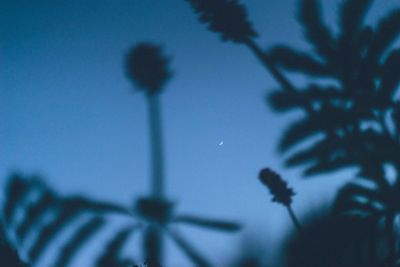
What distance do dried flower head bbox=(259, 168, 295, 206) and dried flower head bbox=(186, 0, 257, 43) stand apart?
8.31ft

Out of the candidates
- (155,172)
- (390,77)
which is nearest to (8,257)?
(155,172)

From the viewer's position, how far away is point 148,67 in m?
8.45

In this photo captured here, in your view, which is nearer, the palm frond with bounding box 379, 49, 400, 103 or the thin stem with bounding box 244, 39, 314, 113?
the palm frond with bounding box 379, 49, 400, 103

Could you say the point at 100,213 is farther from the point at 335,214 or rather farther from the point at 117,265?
the point at 335,214

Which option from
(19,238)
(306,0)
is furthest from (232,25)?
(19,238)

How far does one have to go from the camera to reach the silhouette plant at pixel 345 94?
543 centimetres

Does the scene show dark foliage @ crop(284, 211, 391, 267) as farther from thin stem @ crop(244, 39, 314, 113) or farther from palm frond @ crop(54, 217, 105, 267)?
palm frond @ crop(54, 217, 105, 267)

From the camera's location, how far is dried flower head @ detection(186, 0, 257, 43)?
19.4 feet

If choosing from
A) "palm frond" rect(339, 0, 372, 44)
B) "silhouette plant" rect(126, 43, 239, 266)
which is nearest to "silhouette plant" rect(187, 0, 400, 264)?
"palm frond" rect(339, 0, 372, 44)

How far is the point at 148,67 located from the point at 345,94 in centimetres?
479

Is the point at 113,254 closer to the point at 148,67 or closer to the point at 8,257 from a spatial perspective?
the point at 8,257

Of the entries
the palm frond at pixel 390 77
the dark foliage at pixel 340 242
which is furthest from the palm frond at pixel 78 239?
the palm frond at pixel 390 77

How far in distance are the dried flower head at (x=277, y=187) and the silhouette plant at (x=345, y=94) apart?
656mm

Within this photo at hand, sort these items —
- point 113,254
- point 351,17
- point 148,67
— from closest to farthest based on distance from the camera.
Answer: point 351,17, point 113,254, point 148,67
